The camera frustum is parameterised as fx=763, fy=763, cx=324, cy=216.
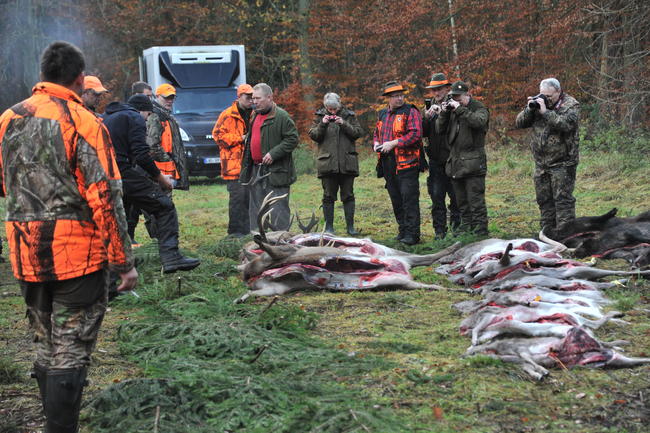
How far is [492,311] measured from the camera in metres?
5.73

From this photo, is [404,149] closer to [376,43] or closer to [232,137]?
[232,137]

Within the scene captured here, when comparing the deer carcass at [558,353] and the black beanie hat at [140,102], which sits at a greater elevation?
the black beanie hat at [140,102]

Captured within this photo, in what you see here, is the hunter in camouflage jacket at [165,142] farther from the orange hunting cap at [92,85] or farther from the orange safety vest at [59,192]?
the orange safety vest at [59,192]

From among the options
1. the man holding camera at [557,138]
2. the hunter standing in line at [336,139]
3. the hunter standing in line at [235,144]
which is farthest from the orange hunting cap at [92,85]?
the man holding camera at [557,138]

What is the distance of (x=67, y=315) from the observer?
3.80m

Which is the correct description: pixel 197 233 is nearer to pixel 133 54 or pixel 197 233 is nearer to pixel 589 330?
pixel 589 330

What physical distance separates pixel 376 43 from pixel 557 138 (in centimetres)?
1530

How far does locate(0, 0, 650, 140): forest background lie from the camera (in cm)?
1822

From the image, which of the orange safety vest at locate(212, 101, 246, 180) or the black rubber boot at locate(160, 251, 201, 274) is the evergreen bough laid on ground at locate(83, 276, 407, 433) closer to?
the black rubber boot at locate(160, 251, 201, 274)

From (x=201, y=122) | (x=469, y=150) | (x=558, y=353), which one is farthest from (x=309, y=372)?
(x=201, y=122)

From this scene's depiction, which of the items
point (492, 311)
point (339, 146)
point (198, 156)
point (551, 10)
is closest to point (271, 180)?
point (339, 146)

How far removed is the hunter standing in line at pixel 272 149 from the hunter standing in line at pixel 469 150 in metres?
2.03

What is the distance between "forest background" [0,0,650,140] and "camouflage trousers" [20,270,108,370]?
46.2 feet

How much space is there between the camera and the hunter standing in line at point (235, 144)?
432 inches
